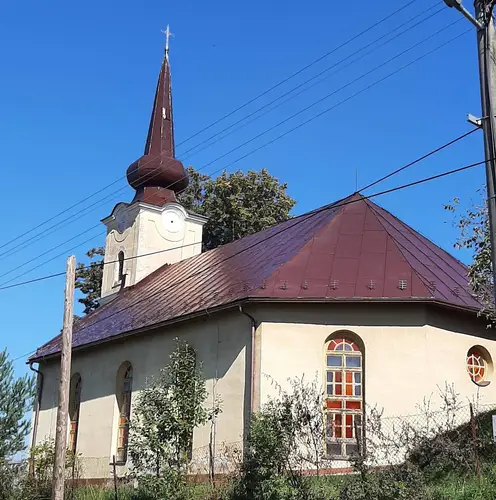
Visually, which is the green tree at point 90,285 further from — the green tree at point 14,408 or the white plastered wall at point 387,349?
the white plastered wall at point 387,349

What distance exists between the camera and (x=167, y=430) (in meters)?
15.0

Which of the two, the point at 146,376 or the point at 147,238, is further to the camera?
the point at 147,238

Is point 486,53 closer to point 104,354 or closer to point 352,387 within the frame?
point 352,387

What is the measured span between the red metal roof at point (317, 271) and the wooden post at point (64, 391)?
13.8 feet

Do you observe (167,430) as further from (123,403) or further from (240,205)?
(240,205)

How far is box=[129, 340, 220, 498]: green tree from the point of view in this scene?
14383 millimetres

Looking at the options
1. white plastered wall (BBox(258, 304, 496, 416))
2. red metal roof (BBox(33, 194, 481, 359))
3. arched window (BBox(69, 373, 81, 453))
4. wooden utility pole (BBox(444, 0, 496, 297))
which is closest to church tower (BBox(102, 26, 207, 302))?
red metal roof (BBox(33, 194, 481, 359))

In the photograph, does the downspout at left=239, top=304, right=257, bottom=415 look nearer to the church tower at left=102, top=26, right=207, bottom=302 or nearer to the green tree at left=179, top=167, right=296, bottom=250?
the church tower at left=102, top=26, right=207, bottom=302

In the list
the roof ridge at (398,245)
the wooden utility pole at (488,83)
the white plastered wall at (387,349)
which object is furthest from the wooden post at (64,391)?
the wooden utility pole at (488,83)

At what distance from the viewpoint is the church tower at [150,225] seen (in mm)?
29812

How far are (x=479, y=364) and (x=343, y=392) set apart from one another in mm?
3571

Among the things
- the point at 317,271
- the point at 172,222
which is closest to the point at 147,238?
the point at 172,222

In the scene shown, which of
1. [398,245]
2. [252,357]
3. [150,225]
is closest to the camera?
[252,357]

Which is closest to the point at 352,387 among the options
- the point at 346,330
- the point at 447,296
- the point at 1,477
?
the point at 346,330
